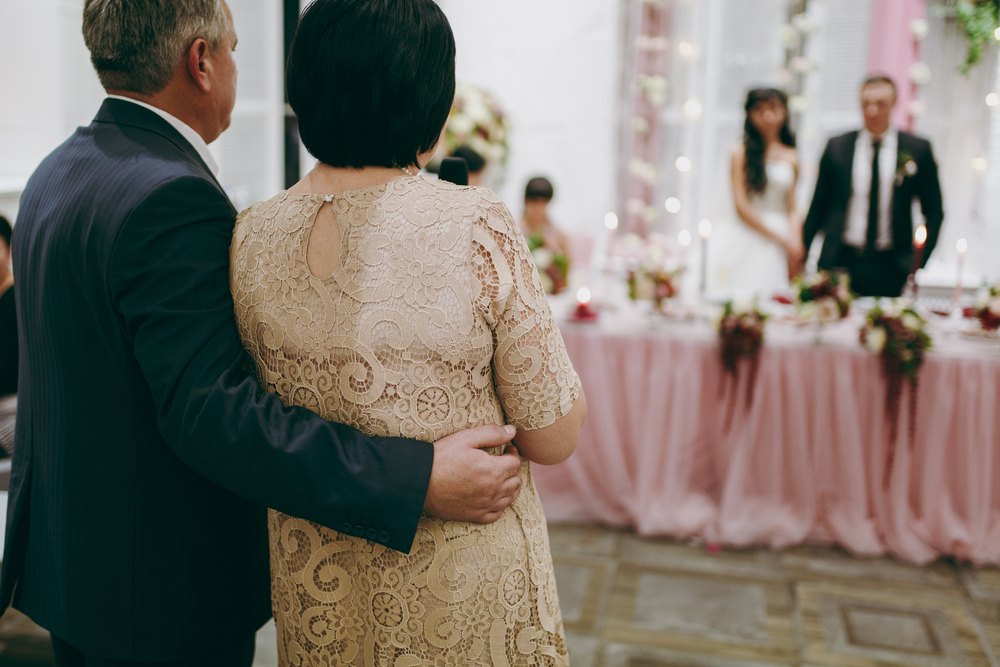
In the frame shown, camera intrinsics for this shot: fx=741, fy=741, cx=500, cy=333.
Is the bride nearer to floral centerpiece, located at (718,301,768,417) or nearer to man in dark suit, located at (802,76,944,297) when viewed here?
man in dark suit, located at (802,76,944,297)

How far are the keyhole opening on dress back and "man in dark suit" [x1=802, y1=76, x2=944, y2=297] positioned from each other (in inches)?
142

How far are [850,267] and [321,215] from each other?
3656 millimetres

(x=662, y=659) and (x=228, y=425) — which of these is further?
(x=662, y=659)

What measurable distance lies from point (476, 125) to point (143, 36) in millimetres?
3680

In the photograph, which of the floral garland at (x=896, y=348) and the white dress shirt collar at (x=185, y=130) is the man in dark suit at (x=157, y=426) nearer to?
the white dress shirt collar at (x=185, y=130)

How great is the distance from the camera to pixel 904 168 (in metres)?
3.77

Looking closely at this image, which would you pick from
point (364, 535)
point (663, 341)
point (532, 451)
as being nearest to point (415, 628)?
point (364, 535)

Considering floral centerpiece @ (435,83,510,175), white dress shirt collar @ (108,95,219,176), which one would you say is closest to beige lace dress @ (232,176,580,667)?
white dress shirt collar @ (108,95,219,176)

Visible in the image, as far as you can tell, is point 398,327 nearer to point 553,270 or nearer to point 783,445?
point 783,445

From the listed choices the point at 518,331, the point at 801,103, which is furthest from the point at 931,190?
the point at 518,331

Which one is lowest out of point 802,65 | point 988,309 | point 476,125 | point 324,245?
point 988,309

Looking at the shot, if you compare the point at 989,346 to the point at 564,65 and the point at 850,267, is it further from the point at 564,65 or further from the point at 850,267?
the point at 564,65

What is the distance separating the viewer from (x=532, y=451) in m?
0.95

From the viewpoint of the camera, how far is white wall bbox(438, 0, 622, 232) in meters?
5.28
